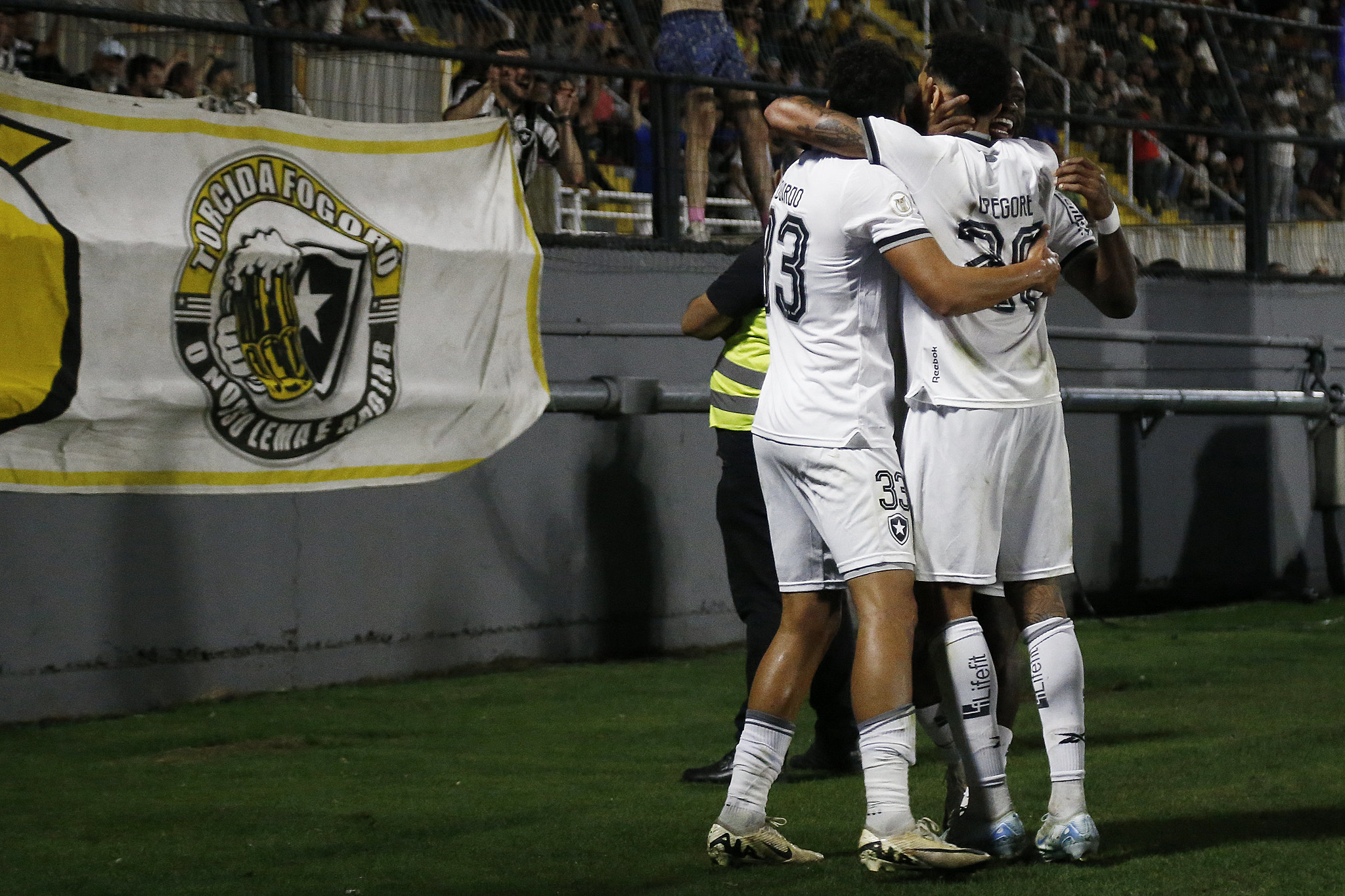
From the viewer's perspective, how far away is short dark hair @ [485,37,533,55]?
8477 millimetres

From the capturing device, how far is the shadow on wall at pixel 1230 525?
450 inches

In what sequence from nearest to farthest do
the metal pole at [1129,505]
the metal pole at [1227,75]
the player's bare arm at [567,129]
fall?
the player's bare arm at [567,129] < the metal pole at [1129,505] < the metal pole at [1227,75]

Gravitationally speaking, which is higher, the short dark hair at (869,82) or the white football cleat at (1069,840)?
the short dark hair at (869,82)

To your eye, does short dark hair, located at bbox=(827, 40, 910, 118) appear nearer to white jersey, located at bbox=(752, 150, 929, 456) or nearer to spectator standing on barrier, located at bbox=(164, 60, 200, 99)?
white jersey, located at bbox=(752, 150, 929, 456)

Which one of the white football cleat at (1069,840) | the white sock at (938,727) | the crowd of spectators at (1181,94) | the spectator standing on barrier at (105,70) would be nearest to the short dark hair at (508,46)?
the spectator standing on barrier at (105,70)

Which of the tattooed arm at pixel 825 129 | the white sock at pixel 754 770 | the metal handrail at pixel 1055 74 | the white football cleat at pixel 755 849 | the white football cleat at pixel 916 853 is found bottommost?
the white football cleat at pixel 755 849

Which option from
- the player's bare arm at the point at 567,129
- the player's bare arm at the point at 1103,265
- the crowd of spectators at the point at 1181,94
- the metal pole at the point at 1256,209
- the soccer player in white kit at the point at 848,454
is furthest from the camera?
the metal pole at the point at 1256,209

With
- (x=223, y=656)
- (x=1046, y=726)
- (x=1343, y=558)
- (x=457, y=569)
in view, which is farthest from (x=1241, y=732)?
(x=1343, y=558)

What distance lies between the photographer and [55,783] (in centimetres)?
556

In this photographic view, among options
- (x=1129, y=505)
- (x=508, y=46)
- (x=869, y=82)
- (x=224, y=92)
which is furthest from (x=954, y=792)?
(x=1129, y=505)

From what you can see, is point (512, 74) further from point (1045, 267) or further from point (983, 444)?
point (983, 444)

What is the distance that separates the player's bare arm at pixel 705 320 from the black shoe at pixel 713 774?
142cm

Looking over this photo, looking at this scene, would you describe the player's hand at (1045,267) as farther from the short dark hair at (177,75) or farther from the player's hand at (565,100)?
the player's hand at (565,100)

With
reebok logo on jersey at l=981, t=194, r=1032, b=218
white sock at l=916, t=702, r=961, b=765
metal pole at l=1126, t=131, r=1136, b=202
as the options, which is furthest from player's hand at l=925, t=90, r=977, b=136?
metal pole at l=1126, t=131, r=1136, b=202
